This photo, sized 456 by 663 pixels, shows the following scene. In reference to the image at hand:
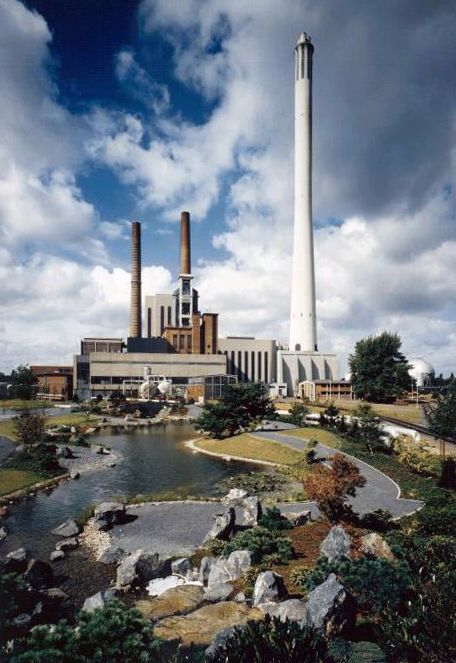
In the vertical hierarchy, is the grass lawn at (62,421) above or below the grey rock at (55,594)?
above

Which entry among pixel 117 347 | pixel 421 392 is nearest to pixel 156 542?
pixel 421 392

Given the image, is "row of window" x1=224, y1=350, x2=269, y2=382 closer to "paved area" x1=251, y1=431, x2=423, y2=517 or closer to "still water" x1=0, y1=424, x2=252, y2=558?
"still water" x1=0, y1=424, x2=252, y2=558

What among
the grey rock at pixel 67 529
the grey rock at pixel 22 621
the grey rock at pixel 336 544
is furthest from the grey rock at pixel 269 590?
the grey rock at pixel 67 529

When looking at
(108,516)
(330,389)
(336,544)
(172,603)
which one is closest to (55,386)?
(330,389)

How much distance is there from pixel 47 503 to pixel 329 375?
88961mm

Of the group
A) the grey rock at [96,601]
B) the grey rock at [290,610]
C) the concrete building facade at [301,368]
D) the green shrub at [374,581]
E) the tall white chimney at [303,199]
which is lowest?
the grey rock at [96,601]

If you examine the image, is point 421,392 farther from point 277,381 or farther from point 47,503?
point 47,503

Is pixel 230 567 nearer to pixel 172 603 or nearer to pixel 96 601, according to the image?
pixel 172 603

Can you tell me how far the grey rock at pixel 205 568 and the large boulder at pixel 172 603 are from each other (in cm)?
79

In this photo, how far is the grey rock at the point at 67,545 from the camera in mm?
19016

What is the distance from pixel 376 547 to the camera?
14547 millimetres

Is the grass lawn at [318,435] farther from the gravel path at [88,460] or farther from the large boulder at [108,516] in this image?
the large boulder at [108,516]

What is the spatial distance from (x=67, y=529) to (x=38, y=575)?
5.81 metres

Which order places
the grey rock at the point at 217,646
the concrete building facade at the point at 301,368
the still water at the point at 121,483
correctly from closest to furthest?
the grey rock at the point at 217,646
the still water at the point at 121,483
the concrete building facade at the point at 301,368
